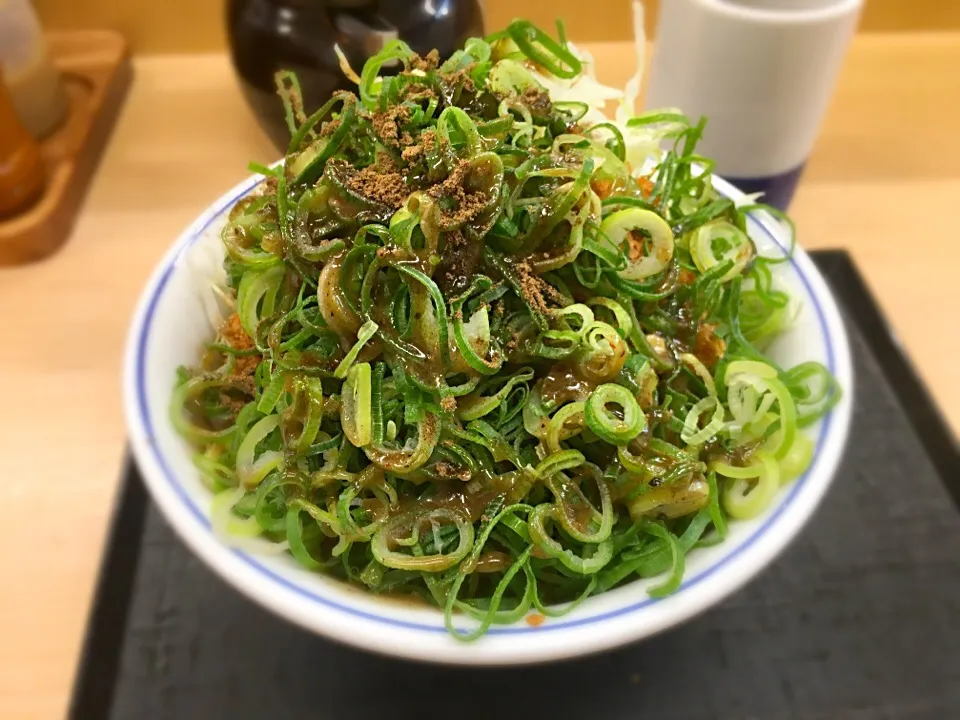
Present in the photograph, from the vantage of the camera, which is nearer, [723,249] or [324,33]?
[723,249]

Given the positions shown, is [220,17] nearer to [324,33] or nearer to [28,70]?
[28,70]

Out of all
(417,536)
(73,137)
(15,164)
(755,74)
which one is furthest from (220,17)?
(417,536)

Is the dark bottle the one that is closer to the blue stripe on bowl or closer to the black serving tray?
the blue stripe on bowl

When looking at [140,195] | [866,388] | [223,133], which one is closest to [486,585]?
[866,388]

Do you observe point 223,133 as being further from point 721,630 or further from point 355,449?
point 721,630

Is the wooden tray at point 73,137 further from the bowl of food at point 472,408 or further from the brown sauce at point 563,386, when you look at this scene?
the brown sauce at point 563,386

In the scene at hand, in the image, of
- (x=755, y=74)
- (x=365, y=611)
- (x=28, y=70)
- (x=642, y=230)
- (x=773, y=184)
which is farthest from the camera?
(x=28, y=70)

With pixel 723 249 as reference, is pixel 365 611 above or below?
below

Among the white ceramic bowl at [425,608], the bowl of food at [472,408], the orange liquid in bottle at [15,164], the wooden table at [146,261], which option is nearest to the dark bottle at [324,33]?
the wooden table at [146,261]
